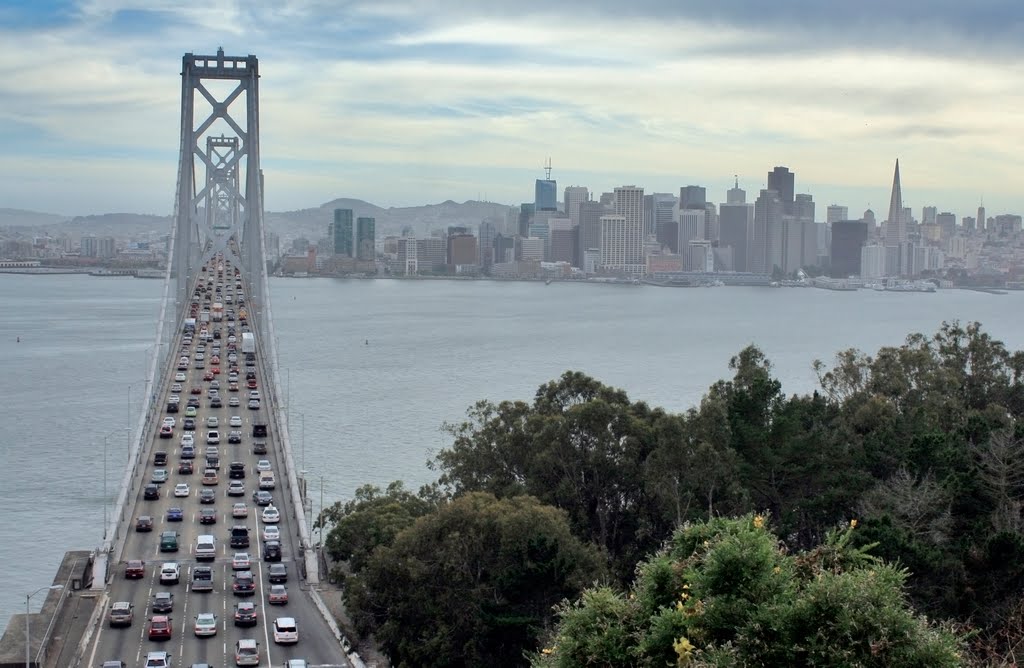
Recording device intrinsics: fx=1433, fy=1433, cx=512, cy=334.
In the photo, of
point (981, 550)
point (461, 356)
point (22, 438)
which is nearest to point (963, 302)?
point (461, 356)

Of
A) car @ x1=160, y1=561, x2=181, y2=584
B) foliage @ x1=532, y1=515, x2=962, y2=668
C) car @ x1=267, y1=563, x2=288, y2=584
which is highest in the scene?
foliage @ x1=532, y1=515, x2=962, y2=668

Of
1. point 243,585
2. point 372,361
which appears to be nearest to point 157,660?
point 243,585

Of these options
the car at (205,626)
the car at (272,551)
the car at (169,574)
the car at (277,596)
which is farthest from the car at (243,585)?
the car at (205,626)

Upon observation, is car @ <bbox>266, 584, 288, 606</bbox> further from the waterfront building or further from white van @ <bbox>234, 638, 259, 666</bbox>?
the waterfront building

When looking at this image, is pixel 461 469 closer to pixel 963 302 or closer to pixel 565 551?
pixel 565 551

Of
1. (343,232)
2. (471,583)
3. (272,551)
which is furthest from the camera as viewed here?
(343,232)

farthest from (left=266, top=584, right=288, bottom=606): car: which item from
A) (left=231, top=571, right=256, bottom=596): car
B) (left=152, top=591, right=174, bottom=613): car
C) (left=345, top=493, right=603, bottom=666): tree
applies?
(left=152, top=591, right=174, bottom=613): car

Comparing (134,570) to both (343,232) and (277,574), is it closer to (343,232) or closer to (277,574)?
(277,574)
